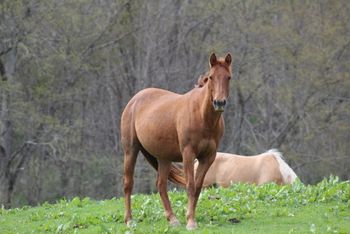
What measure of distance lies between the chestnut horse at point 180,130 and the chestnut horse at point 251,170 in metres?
6.54

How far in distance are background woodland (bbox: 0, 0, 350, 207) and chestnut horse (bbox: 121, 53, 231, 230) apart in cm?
1794

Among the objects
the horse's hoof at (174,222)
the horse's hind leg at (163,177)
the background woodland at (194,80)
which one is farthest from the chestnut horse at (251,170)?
the background woodland at (194,80)

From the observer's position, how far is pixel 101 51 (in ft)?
100

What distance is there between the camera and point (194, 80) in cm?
3145

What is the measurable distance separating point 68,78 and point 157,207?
18.2 metres

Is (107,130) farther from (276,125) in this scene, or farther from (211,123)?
(211,123)

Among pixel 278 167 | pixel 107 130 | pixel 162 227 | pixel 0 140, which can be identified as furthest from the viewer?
pixel 107 130

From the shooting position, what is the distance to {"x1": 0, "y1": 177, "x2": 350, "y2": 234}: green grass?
9781 mm

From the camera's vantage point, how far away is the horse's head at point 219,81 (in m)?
9.25

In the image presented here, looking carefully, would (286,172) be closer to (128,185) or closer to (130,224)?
(128,185)

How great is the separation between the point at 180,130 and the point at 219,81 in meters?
0.94

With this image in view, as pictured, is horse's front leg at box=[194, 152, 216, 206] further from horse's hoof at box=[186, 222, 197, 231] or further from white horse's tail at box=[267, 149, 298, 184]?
white horse's tail at box=[267, 149, 298, 184]

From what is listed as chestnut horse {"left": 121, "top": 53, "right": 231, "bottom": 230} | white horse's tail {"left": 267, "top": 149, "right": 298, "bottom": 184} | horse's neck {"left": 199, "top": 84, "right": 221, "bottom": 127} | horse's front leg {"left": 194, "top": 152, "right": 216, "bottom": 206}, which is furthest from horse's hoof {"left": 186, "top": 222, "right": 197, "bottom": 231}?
white horse's tail {"left": 267, "top": 149, "right": 298, "bottom": 184}

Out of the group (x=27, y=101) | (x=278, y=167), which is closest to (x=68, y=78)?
(x=27, y=101)
